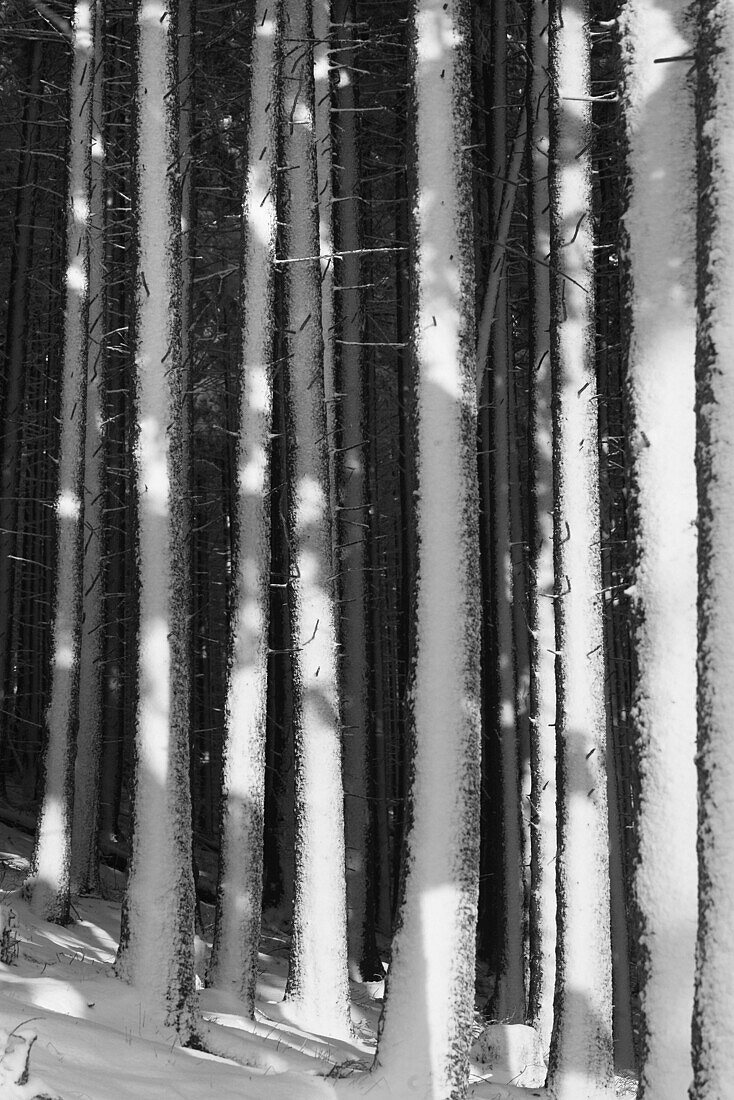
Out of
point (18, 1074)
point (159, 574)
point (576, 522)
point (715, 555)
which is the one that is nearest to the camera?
point (715, 555)

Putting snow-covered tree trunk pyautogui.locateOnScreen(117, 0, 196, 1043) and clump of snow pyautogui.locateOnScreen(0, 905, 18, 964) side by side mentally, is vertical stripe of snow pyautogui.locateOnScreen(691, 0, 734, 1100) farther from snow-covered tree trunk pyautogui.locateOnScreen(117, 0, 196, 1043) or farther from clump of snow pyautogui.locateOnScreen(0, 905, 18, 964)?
clump of snow pyautogui.locateOnScreen(0, 905, 18, 964)

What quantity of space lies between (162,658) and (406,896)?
7.22 ft

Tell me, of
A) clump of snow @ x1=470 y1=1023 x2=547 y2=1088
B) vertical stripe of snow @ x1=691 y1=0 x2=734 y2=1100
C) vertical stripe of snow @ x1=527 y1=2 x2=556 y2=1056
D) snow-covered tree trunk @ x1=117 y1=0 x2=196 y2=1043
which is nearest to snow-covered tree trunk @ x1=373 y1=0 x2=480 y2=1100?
snow-covered tree trunk @ x1=117 y1=0 x2=196 y2=1043

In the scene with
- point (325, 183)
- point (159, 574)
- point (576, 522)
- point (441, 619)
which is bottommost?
point (441, 619)

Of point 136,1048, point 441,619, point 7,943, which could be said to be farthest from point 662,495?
point 7,943

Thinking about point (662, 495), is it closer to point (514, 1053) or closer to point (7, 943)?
point (7, 943)

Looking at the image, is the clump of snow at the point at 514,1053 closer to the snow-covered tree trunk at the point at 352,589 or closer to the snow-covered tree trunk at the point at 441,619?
the snow-covered tree trunk at the point at 352,589

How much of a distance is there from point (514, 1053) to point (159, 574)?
5.11 meters

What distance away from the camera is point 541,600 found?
31.9 feet

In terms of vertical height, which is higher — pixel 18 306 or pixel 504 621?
pixel 18 306

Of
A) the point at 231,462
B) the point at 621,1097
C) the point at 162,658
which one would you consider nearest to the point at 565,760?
the point at 621,1097

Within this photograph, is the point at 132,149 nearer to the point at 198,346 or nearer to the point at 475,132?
the point at 475,132

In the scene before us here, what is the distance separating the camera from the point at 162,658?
6.93 meters

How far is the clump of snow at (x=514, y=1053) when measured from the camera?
8.93 metres
